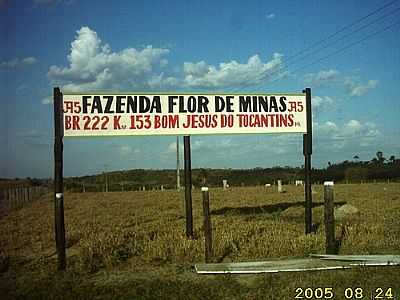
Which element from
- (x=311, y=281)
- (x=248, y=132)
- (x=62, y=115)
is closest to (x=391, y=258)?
(x=311, y=281)

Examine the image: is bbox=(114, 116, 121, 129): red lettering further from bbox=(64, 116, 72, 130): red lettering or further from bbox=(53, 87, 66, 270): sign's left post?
bbox=(53, 87, 66, 270): sign's left post

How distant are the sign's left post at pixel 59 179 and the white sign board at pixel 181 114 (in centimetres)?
18

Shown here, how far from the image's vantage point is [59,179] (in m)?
11.0

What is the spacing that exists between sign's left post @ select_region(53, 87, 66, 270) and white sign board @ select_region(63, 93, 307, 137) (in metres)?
0.18

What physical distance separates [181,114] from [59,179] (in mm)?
3245

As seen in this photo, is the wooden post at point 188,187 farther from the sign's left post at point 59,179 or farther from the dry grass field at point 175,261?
the sign's left post at point 59,179

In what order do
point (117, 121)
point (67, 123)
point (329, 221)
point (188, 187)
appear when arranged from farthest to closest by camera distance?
point (188, 187)
point (117, 121)
point (67, 123)
point (329, 221)

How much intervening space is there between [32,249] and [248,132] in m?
5.90

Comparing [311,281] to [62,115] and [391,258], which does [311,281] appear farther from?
[62,115]

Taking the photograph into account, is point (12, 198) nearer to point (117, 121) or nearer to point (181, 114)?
point (117, 121)

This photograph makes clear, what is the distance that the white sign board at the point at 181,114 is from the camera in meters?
11.9
